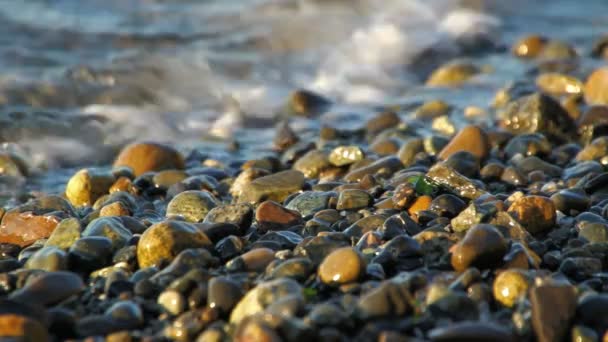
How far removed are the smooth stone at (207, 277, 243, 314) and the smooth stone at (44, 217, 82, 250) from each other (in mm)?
922

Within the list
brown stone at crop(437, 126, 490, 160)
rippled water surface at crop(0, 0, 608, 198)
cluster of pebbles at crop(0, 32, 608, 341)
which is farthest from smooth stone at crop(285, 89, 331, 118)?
brown stone at crop(437, 126, 490, 160)

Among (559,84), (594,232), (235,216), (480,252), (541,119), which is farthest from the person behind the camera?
(559,84)

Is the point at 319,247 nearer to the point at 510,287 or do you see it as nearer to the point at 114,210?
the point at 510,287

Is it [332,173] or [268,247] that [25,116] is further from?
[268,247]

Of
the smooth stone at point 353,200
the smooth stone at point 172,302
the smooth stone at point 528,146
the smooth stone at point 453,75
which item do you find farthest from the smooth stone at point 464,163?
the smooth stone at point 453,75

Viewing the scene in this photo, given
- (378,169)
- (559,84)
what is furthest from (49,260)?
(559,84)

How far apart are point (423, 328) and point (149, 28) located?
7489 mm

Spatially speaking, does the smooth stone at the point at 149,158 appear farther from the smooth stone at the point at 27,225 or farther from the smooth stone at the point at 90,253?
the smooth stone at the point at 90,253

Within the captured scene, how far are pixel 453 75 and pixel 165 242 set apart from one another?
5.06 metres

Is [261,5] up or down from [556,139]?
up

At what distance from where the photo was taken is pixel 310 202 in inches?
156

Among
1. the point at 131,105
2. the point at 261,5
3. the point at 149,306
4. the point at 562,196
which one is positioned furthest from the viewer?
the point at 261,5

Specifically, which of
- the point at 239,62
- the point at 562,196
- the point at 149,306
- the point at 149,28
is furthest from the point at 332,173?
the point at 149,28

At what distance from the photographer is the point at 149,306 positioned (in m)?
2.74
